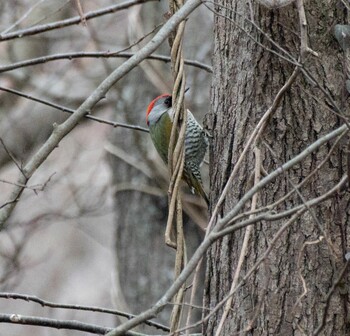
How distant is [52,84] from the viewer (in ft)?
21.6

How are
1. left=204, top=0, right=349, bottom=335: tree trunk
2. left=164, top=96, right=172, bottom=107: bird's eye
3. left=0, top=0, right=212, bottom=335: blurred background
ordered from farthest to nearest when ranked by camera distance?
1. left=0, top=0, right=212, bottom=335: blurred background
2. left=164, top=96, right=172, bottom=107: bird's eye
3. left=204, top=0, right=349, bottom=335: tree trunk

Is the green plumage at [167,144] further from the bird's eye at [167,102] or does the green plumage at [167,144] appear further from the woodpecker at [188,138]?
the bird's eye at [167,102]

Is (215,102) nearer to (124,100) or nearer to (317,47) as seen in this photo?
(317,47)

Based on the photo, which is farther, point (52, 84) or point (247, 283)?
point (52, 84)

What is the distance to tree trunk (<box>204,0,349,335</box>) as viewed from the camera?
8.29 feet

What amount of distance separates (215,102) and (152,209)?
365 centimetres

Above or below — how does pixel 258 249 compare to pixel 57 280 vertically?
below

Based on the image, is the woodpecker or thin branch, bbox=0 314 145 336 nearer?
thin branch, bbox=0 314 145 336

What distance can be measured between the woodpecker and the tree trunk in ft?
2.56

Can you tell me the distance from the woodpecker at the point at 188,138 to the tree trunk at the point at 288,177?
0.78m

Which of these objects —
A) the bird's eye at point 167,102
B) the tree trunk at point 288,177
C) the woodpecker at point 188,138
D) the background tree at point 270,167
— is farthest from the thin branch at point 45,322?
the bird's eye at point 167,102

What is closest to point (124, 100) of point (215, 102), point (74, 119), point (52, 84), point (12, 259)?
point (52, 84)

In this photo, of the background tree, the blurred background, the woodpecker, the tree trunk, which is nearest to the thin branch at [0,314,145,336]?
the background tree

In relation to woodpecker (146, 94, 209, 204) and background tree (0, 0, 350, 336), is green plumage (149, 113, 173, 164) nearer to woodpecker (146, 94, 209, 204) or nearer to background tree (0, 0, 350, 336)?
woodpecker (146, 94, 209, 204)
